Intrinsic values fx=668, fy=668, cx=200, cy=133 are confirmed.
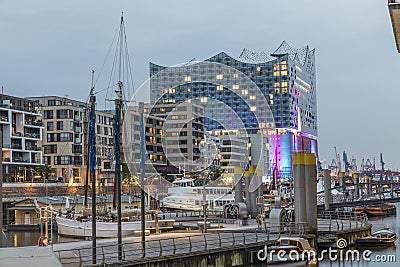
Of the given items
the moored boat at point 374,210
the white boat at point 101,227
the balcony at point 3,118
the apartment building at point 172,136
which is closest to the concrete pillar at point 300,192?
the white boat at point 101,227

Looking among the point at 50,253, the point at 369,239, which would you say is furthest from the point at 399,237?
the point at 50,253

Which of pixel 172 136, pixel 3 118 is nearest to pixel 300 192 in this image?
pixel 3 118

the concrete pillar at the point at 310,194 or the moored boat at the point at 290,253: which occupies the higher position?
the concrete pillar at the point at 310,194

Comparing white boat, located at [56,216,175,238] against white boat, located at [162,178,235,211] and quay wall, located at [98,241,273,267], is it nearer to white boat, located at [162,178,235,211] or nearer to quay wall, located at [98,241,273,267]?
quay wall, located at [98,241,273,267]

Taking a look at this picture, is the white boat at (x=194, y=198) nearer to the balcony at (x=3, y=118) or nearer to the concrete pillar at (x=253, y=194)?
the concrete pillar at (x=253, y=194)

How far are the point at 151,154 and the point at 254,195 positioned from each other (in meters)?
86.1

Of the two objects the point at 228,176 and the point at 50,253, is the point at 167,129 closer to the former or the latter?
the point at 228,176

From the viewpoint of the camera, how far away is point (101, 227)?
54.0m

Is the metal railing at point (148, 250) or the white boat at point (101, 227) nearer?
the metal railing at point (148, 250)

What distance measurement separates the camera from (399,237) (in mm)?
56031

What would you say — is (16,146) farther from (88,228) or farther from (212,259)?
(212,259)

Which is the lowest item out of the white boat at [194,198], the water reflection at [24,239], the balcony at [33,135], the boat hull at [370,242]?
the water reflection at [24,239]

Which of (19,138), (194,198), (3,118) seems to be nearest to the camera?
(194,198)

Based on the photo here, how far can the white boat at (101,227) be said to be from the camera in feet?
169
